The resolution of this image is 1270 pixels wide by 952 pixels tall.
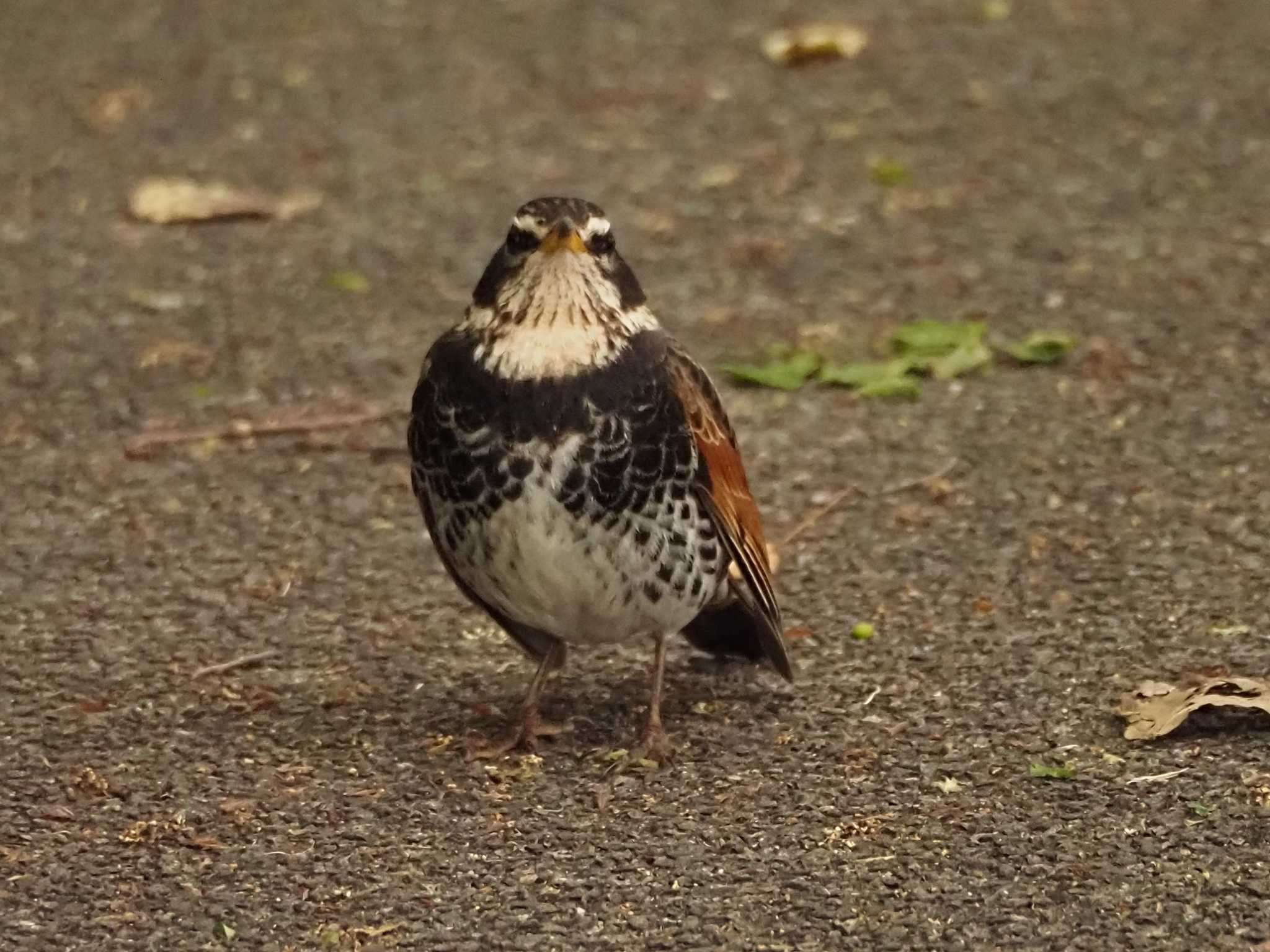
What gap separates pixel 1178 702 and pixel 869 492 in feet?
5.90

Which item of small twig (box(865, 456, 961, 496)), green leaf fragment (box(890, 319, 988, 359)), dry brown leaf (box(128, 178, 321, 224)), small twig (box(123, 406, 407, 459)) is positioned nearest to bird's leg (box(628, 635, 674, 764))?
small twig (box(865, 456, 961, 496))

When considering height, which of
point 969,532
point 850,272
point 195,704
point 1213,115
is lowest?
point 195,704

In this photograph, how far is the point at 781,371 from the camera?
→ 7598 mm

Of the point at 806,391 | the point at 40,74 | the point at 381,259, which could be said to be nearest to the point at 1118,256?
the point at 806,391

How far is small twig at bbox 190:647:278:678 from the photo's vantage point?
5645 mm

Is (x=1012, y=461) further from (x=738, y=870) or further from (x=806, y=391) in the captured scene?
(x=738, y=870)

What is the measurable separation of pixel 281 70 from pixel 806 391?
4.53m

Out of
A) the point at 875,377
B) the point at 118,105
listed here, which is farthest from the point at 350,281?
the point at 118,105

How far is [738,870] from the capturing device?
4.54 meters

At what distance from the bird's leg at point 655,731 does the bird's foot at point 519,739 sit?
0.25m

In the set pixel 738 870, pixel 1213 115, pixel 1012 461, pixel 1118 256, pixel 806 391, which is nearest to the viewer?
pixel 738 870

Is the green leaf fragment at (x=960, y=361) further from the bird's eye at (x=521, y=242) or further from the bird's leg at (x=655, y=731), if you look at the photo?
the bird's eye at (x=521, y=242)

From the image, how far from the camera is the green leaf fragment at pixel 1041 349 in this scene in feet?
24.9

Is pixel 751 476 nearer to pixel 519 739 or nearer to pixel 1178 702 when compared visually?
pixel 519 739
